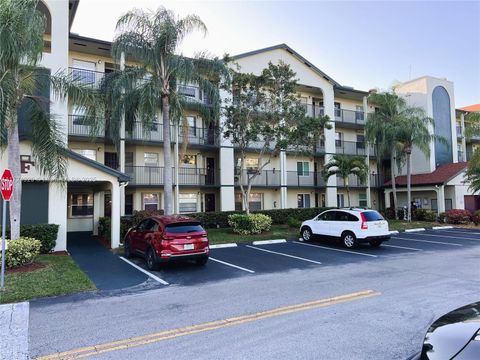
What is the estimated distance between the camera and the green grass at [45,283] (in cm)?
789

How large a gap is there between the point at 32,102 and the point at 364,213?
43.1 ft

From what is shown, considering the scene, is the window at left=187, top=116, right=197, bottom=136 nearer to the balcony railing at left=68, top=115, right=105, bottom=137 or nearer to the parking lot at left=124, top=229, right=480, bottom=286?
the balcony railing at left=68, top=115, right=105, bottom=137

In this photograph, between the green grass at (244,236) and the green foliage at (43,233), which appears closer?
the green foliage at (43,233)

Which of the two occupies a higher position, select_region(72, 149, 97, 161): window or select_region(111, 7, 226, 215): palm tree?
select_region(111, 7, 226, 215): palm tree

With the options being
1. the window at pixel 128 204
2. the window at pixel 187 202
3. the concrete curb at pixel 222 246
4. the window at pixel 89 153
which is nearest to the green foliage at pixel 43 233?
the concrete curb at pixel 222 246

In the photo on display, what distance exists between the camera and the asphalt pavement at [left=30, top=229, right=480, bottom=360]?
495 cm

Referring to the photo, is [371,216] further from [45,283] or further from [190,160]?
[190,160]

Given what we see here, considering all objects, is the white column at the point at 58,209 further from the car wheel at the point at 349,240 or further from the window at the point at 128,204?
the car wheel at the point at 349,240

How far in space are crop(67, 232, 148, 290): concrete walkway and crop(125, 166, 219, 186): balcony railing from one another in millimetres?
5314

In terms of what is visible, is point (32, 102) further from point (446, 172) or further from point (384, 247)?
point (446, 172)

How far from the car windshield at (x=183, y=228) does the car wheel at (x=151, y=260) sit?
948 mm

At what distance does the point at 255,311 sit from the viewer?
6.56 meters

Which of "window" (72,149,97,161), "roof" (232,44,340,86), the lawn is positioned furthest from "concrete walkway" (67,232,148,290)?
"roof" (232,44,340,86)

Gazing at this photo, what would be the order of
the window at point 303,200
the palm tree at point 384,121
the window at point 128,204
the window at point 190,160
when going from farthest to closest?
the window at point 303,200, the palm tree at point 384,121, the window at point 190,160, the window at point 128,204
